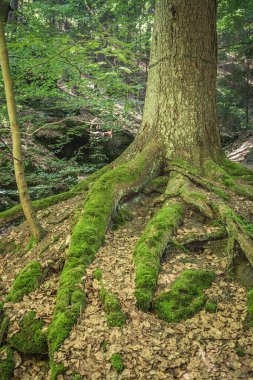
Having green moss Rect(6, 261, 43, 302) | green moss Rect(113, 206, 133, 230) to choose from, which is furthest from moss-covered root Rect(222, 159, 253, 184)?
green moss Rect(6, 261, 43, 302)

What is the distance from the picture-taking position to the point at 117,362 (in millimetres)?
2637

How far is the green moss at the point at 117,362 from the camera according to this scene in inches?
102

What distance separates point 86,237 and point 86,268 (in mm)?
464

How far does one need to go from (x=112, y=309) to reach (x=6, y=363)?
121 centimetres

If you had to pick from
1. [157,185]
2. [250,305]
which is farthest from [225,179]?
[250,305]

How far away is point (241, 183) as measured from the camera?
215 inches

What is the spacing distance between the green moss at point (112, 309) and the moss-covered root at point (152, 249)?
246 millimetres

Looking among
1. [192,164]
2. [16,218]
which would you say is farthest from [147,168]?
[16,218]

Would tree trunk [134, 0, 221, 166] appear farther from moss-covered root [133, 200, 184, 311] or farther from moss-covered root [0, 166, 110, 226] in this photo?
moss-covered root [133, 200, 184, 311]

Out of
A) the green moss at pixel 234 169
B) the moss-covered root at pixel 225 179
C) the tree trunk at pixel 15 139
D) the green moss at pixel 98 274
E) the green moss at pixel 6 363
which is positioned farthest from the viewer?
the green moss at pixel 234 169

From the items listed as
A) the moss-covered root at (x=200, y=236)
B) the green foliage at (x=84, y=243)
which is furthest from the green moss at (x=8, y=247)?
the moss-covered root at (x=200, y=236)

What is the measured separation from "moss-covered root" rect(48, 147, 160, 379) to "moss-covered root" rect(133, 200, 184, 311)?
643 mm

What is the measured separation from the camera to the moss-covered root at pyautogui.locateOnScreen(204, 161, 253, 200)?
201 inches

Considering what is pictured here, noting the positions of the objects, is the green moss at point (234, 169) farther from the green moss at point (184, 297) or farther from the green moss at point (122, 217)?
the green moss at point (184, 297)
